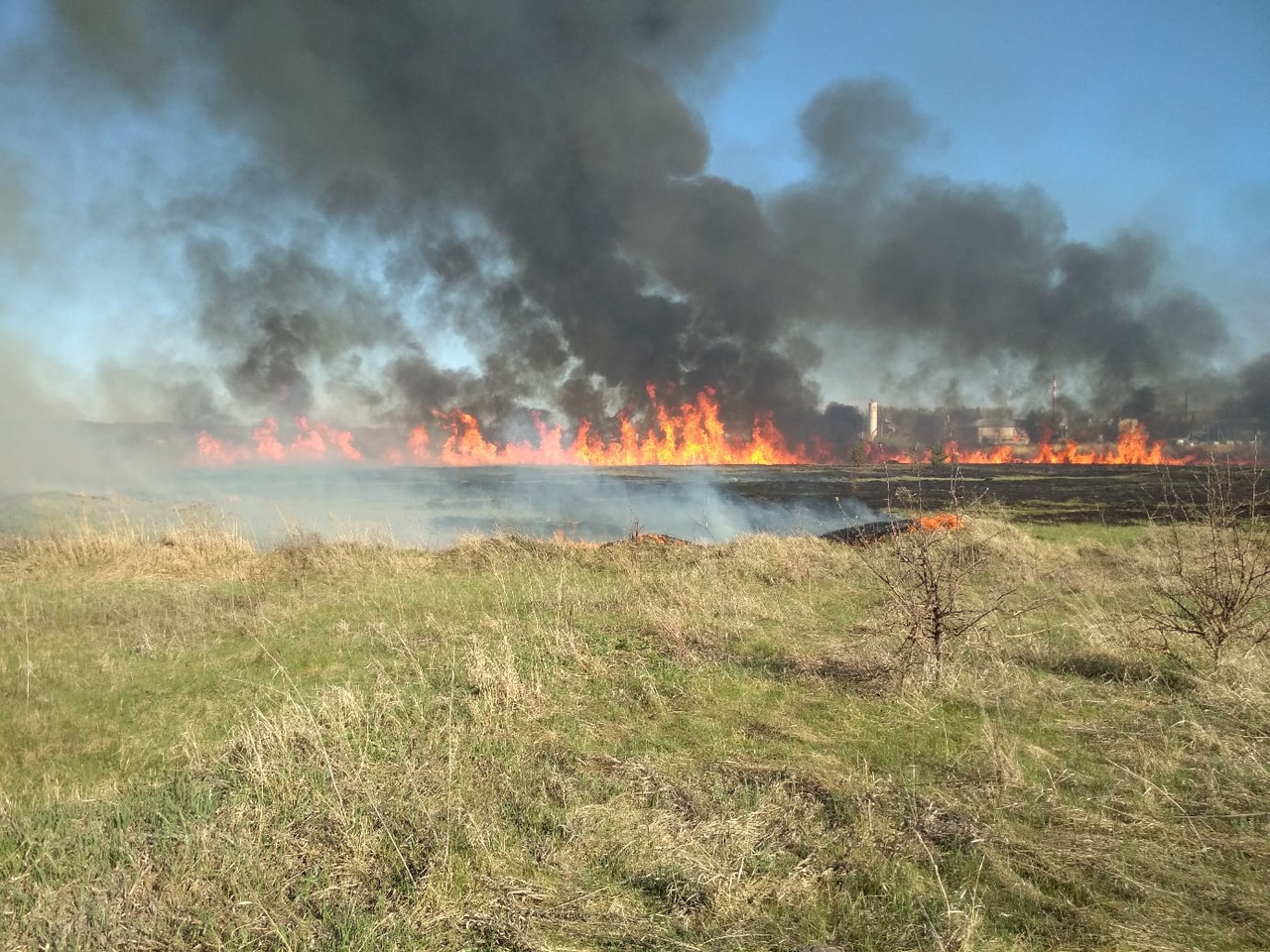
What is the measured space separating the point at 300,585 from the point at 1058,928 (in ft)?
42.9

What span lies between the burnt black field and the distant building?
108 feet

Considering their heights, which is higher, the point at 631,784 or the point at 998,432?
the point at 998,432

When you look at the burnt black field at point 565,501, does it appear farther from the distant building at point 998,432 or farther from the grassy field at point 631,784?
the distant building at point 998,432

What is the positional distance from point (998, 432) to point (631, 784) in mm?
102579

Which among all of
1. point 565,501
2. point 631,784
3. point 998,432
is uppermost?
point 998,432

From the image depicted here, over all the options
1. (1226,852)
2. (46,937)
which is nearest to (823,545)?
(1226,852)

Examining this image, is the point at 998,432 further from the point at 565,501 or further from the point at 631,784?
the point at 631,784

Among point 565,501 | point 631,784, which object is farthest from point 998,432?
point 631,784

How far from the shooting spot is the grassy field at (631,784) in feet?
11.6

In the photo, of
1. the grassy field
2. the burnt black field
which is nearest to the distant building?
the burnt black field

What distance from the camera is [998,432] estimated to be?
9525 centimetres

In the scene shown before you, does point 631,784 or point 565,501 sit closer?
point 631,784

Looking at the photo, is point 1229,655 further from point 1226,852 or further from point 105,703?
point 105,703

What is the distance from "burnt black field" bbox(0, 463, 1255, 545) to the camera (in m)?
23.8
